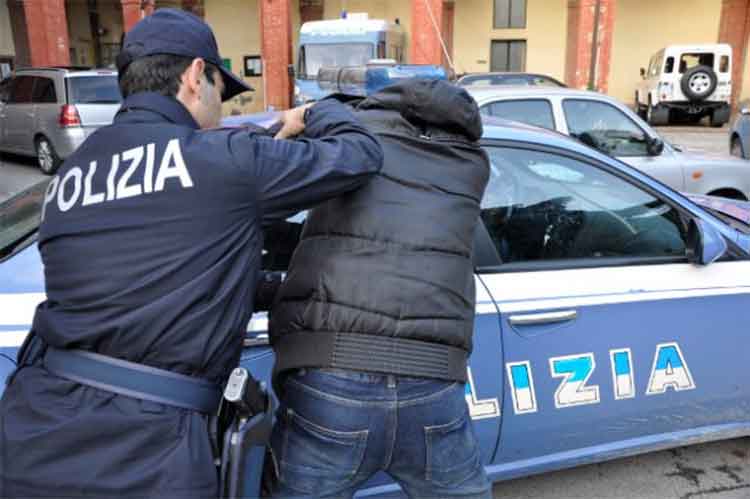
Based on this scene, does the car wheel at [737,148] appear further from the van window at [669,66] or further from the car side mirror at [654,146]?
the van window at [669,66]

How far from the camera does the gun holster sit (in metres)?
1.36

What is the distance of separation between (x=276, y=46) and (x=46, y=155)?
31.0 feet

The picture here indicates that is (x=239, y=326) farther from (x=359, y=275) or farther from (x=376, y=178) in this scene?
(x=376, y=178)

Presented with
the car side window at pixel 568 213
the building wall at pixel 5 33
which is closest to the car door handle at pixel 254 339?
the car side window at pixel 568 213

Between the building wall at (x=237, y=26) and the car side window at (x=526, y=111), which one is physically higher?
the building wall at (x=237, y=26)

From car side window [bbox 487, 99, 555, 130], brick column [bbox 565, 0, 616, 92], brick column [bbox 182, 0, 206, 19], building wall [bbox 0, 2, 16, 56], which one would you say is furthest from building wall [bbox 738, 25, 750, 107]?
building wall [bbox 0, 2, 16, 56]

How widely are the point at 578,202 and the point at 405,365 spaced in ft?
5.19

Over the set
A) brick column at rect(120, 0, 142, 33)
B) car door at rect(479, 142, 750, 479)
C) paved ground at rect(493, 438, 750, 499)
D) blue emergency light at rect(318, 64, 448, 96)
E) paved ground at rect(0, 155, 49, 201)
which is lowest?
paved ground at rect(493, 438, 750, 499)

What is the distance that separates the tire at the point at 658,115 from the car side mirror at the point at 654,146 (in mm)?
15641

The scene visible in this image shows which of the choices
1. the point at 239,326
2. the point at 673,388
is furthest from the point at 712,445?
the point at 239,326

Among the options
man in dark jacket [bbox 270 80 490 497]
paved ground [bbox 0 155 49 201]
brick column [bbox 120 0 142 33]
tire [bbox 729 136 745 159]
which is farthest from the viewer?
brick column [bbox 120 0 142 33]

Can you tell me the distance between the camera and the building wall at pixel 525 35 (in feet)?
74.8

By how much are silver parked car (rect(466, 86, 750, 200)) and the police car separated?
8.91ft

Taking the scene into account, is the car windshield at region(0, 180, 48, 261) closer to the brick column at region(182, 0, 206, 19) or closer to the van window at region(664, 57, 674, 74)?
the van window at region(664, 57, 674, 74)
